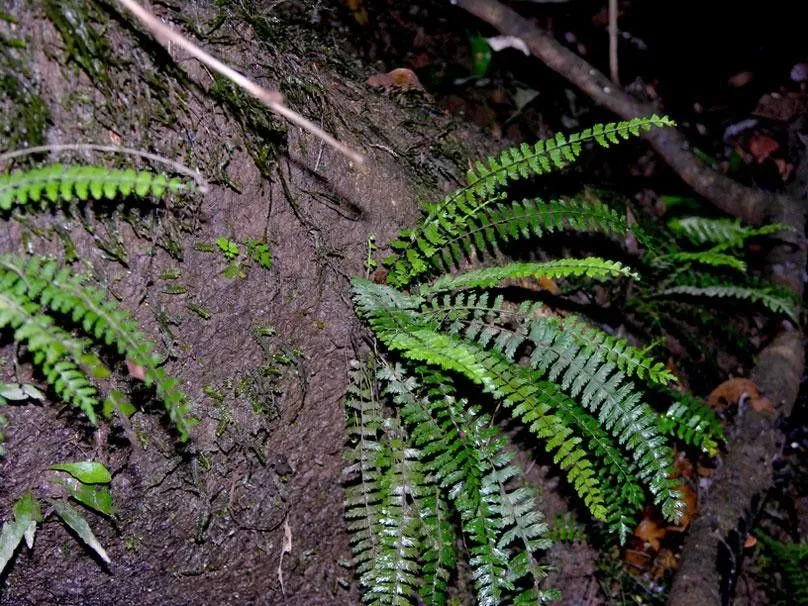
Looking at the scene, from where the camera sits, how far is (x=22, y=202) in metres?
1.60

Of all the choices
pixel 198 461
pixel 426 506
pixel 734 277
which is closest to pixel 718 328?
pixel 734 277

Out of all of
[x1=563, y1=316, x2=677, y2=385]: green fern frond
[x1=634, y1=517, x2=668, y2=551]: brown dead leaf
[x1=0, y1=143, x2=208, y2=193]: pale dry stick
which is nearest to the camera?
[x1=0, y1=143, x2=208, y2=193]: pale dry stick

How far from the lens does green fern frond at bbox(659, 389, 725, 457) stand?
2904 millimetres

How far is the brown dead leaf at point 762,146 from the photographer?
195 inches

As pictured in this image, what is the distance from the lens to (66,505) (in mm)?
1968

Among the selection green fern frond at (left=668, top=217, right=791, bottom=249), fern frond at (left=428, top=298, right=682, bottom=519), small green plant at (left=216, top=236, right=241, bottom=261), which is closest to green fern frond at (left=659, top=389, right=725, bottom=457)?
fern frond at (left=428, top=298, right=682, bottom=519)

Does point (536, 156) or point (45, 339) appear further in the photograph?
point (536, 156)

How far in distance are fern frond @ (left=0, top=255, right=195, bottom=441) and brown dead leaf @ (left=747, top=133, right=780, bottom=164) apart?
4.83 m

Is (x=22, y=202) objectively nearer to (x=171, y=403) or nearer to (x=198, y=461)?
(x=171, y=403)

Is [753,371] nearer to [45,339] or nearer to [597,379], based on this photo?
[597,379]

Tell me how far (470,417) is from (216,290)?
3.31 feet

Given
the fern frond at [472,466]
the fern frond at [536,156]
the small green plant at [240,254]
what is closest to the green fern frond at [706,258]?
the fern frond at [536,156]

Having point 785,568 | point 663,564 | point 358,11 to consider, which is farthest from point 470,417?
point 358,11

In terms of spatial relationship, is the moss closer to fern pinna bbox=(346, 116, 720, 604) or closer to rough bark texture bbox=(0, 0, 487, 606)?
rough bark texture bbox=(0, 0, 487, 606)
